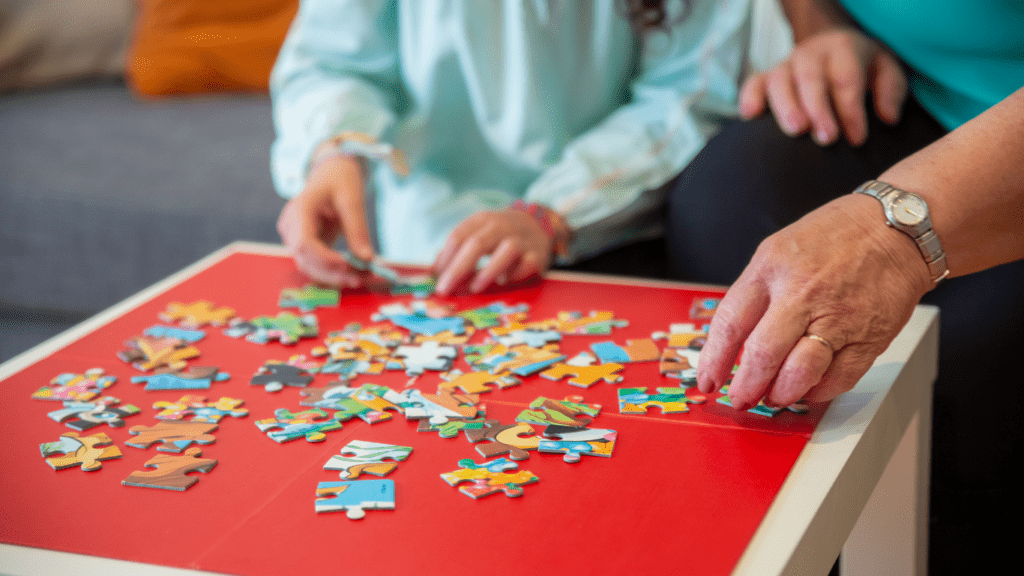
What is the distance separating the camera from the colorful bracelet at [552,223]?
3.73 feet

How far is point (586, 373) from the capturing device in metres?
0.75

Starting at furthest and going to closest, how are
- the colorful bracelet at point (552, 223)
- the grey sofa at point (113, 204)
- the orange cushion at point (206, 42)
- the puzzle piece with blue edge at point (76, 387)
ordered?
the orange cushion at point (206, 42) < the grey sofa at point (113, 204) < the colorful bracelet at point (552, 223) < the puzzle piece with blue edge at point (76, 387)

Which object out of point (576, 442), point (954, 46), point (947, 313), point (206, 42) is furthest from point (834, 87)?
point (206, 42)

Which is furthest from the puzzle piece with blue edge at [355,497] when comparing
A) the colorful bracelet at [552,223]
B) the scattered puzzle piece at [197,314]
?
the colorful bracelet at [552,223]

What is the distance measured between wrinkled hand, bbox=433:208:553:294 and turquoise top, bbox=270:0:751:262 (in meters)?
0.12

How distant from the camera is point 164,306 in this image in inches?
37.1

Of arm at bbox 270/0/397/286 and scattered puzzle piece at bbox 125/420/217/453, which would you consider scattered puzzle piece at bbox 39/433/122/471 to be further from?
arm at bbox 270/0/397/286

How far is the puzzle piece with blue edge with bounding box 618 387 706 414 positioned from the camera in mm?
684

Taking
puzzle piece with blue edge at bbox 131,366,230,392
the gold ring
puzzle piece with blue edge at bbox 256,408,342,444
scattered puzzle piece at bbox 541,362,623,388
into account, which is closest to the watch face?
the gold ring

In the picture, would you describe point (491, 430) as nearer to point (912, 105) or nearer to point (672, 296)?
point (672, 296)

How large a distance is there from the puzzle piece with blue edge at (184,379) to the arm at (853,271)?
0.41m

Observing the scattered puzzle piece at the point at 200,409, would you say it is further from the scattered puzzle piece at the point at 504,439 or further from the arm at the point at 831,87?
the arm at the point at 831,87

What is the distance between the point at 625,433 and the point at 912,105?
26.7 inches

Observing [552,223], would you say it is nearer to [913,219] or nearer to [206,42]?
[913,219]
